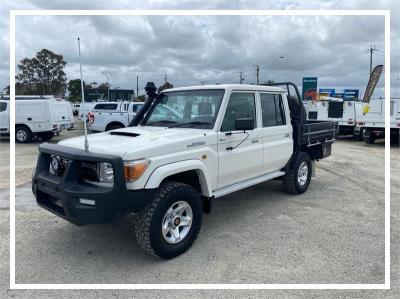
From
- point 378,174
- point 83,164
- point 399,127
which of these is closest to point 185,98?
point 83,164

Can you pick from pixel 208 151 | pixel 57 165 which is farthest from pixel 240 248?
pixel 57 165

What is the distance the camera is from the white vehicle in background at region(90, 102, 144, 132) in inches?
659

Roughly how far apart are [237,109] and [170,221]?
1896 mm

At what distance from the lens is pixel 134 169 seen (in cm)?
359

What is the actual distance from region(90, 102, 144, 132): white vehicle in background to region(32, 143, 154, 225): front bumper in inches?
515

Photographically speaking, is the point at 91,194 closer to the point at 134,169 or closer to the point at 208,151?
the point at 134,169

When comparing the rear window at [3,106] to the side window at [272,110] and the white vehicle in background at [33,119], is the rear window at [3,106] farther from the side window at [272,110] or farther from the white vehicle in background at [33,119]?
the side window at [272,110]

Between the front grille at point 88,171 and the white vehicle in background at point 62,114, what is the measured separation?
42.1 feet

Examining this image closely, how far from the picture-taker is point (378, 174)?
29.2ft

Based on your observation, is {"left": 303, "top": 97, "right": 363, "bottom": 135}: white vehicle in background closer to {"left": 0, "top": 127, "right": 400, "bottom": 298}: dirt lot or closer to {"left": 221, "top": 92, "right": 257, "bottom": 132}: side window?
{"left": 0, "top": 127, "right": 400, "bottom": 298}: dirt lot

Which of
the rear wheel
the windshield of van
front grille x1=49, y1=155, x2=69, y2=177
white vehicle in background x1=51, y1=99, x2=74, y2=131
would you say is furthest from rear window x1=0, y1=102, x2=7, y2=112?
front grille x1=49, y1=155, x2=69, y2=177

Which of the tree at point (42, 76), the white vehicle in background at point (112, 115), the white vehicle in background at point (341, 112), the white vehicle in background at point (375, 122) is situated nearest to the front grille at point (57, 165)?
the white vehicle in background at point (112, 115)

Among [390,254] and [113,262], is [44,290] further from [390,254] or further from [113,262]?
[390,254]

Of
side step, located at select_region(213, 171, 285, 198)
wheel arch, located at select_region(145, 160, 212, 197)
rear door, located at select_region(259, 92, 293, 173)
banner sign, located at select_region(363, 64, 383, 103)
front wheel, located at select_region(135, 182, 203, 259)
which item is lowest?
front wheel, located at select_region(135, 182, 203, 259)
